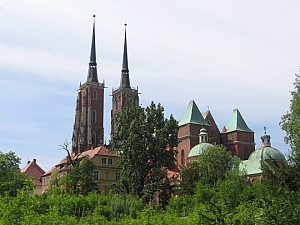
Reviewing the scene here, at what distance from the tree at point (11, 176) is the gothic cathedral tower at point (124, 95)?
162 ft

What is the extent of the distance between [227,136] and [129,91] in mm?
40415

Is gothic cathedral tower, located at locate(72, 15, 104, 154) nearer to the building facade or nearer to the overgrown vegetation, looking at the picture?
the building facade

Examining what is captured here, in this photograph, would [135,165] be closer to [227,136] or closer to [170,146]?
[170,146]

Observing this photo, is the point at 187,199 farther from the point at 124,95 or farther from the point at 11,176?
the point at 124,95

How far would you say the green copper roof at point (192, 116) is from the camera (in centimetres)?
6222

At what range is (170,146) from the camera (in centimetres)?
4203

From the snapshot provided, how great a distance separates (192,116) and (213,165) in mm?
18117

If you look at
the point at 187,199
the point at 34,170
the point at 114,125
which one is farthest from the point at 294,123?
the point at 114,125

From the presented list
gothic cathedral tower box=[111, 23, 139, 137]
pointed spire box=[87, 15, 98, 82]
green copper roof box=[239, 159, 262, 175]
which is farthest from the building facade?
pointed spire box=[87, 15, 98, 82]

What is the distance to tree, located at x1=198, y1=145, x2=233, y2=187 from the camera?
4431cm

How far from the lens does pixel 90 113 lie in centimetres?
9056

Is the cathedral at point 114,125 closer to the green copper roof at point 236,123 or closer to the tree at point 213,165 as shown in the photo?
the green copper roof at point 236,123

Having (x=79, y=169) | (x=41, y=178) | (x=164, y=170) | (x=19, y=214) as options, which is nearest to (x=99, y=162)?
(x=79, y=169)

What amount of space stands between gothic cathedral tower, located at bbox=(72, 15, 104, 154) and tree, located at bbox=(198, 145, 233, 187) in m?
45.1
